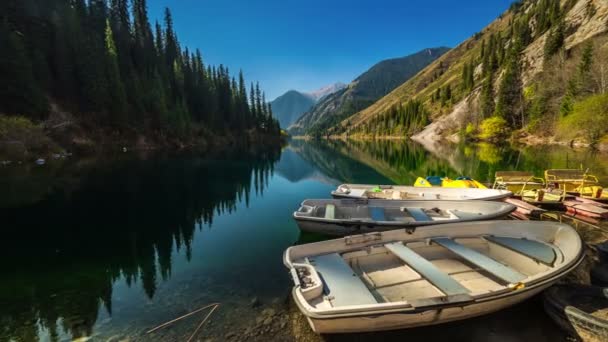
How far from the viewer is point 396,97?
199 meters

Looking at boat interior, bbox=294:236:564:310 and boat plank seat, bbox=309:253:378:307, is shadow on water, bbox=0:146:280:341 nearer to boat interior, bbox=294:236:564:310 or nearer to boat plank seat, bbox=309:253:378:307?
boat plank seat, bbox=309:253:378:307

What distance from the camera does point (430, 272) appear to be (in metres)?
5.87

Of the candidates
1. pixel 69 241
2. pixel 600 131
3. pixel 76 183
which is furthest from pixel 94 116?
pixel 600 131

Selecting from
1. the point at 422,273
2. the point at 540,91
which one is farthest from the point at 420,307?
the point at 540,91

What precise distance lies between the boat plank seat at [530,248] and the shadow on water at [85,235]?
10.8 meters

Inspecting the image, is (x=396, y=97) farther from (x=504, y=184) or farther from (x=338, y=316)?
(x=338, y=316)

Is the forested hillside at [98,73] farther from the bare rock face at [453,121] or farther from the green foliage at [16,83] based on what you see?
the bare rock face at [453,121]

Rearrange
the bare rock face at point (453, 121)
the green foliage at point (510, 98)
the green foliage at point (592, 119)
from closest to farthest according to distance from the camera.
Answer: the green foliage at point (592, 119) → the green foliage at point (510, 98) → the bare rock face at point (453, 121)

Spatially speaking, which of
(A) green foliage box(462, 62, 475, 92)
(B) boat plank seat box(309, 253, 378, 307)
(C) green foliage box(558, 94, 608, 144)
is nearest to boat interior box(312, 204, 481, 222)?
(B) boat plank seat box(309, 253, 378, 307)

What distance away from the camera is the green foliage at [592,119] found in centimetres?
3519

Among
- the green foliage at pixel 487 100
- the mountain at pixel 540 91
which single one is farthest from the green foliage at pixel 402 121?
the green foliage at pixel 487 100

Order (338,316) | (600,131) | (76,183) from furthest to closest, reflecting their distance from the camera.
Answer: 1. (600,131)
2. (76,183)
3. (338,316)

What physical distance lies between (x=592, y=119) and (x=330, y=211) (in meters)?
48.6

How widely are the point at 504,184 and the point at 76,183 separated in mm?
33664
